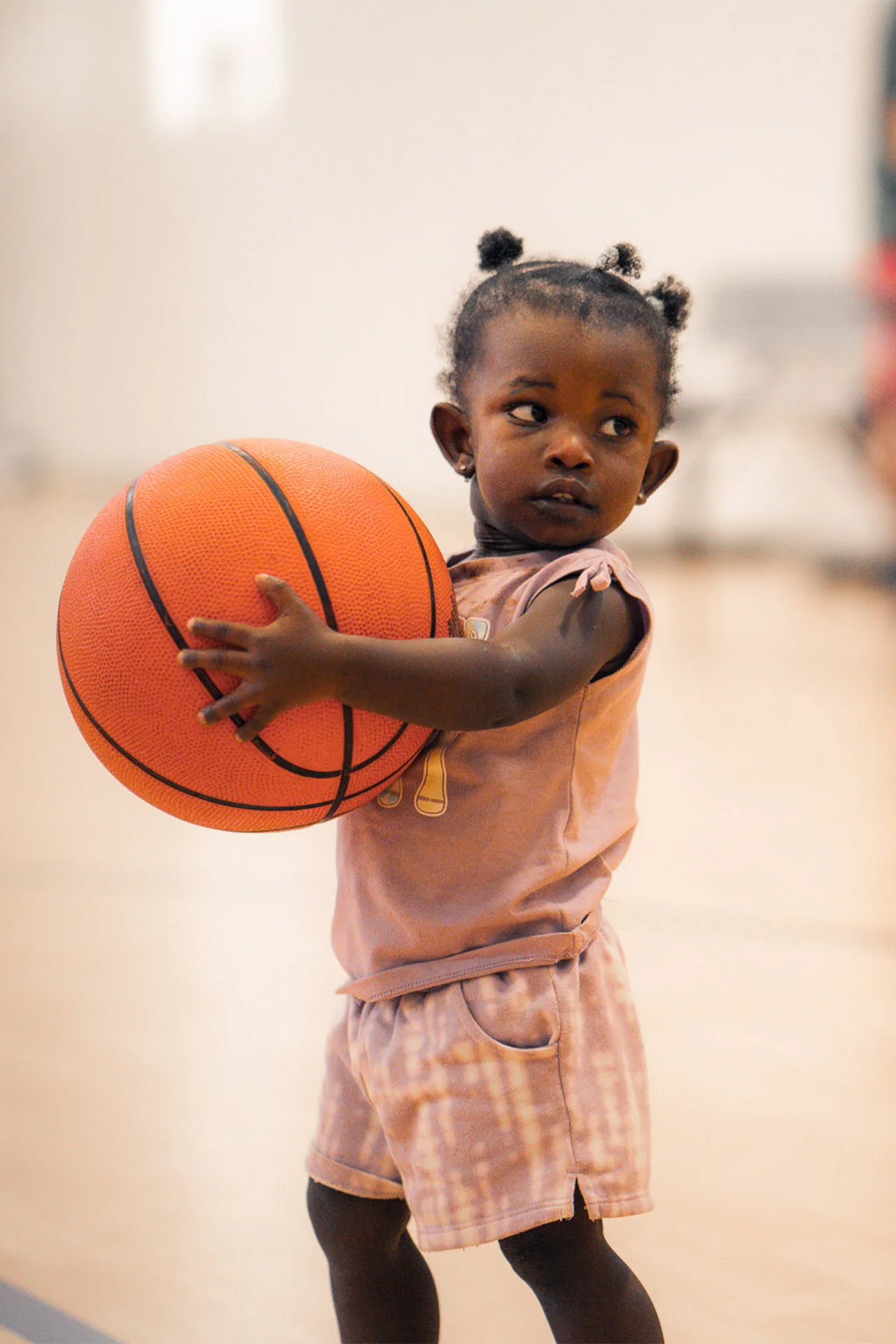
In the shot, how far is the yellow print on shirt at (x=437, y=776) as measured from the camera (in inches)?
46.8

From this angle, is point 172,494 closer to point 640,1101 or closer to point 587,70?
point 640,1101

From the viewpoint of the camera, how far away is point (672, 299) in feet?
4.16

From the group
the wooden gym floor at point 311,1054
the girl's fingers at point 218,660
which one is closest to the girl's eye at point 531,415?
the girl's fingers at point 218,660

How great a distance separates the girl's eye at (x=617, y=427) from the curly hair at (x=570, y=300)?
47 millimetres

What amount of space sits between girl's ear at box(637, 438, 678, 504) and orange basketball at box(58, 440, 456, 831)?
0.69ft

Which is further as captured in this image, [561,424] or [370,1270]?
[370,1270]

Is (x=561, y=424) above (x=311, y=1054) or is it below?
above

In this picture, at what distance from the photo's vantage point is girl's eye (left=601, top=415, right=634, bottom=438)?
117 centimetres

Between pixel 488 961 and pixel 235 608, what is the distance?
35cm

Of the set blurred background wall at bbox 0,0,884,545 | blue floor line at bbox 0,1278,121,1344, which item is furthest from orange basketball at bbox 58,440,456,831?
blurred background wall at bbox 0,0,884,545

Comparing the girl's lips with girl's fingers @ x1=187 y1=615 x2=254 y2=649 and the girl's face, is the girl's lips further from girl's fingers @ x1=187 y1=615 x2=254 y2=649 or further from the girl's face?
girl's fingers @ x1=187 y1=615 x2=254 y2=649

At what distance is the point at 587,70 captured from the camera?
805 cm

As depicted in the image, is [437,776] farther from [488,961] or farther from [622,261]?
[622,261]

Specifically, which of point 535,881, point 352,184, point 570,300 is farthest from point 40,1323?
point 352,184
